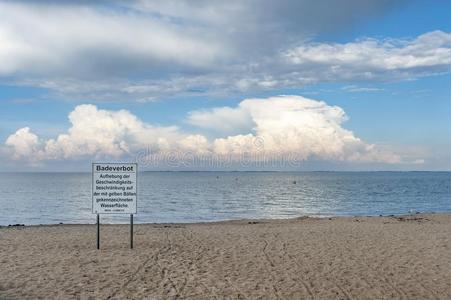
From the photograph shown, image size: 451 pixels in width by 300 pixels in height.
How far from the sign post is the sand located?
131 centimetres

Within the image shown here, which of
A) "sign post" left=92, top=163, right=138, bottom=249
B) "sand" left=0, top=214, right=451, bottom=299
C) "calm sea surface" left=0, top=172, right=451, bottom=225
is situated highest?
"sign post" left=92, top=163, right=138, bottom=249

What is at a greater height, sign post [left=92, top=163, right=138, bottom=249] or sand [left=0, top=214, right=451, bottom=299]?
sign post [left=92, top=163, right=138, bottom=249]

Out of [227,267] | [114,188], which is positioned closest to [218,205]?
[114,188]

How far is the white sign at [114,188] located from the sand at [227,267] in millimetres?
1311

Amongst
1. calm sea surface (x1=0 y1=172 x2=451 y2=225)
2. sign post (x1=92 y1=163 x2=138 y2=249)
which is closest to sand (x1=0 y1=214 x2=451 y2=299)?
sign post (x1=92 y1=163 x2=138 y2=249)

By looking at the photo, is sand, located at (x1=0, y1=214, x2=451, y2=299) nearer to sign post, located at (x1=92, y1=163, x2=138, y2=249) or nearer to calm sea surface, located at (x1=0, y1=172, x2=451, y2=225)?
sign post, located at (x1=92, y1=163, x2=138, y2=249)

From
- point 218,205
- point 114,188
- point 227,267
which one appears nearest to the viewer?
point 227,267

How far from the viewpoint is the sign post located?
13930mm

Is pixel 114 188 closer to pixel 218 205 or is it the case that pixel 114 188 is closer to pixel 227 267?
pixel 227 267

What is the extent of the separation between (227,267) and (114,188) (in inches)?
172

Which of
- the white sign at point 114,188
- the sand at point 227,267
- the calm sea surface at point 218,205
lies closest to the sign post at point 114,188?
the white sign at point 114,188

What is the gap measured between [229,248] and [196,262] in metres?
2.46

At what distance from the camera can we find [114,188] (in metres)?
14.0

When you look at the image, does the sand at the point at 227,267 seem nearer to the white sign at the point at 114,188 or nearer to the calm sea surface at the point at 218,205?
the white sign at the point at 114,188
